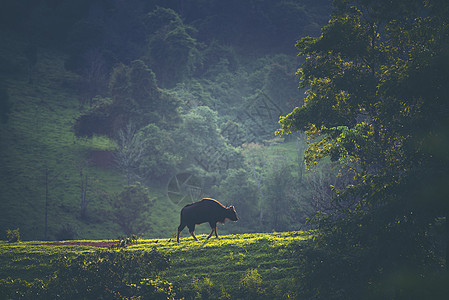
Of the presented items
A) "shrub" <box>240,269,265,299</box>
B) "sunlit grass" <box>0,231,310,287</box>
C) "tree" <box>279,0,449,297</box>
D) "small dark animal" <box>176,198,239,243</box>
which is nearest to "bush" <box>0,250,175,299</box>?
"sunlit grass" <box>0,231,310,287</box>

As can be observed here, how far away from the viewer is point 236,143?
222 ft

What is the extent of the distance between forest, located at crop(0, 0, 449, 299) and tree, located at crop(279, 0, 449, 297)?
69 mm

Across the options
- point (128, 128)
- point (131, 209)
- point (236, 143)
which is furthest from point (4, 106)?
point (236, 143)

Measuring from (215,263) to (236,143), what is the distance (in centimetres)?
5099

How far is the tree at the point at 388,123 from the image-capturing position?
11133mm

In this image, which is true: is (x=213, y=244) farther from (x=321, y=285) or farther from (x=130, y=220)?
(x=130, y=220)

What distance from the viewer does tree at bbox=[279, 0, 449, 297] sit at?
11.1 metres

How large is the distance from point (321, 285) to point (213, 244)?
7.50 metres

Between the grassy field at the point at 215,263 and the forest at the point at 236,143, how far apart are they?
10 centimetres

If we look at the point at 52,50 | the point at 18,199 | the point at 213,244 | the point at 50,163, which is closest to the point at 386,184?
the point at 213,244

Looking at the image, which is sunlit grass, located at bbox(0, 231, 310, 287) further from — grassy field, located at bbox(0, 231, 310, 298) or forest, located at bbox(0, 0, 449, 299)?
forest, located at bbox(0, 0, 449, 299)

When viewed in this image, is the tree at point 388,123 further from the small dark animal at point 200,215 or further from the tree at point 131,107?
the tree at point 131,107

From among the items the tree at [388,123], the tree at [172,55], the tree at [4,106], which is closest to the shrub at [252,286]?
the tree at [388,123]

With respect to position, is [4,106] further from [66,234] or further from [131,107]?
[66,234]
